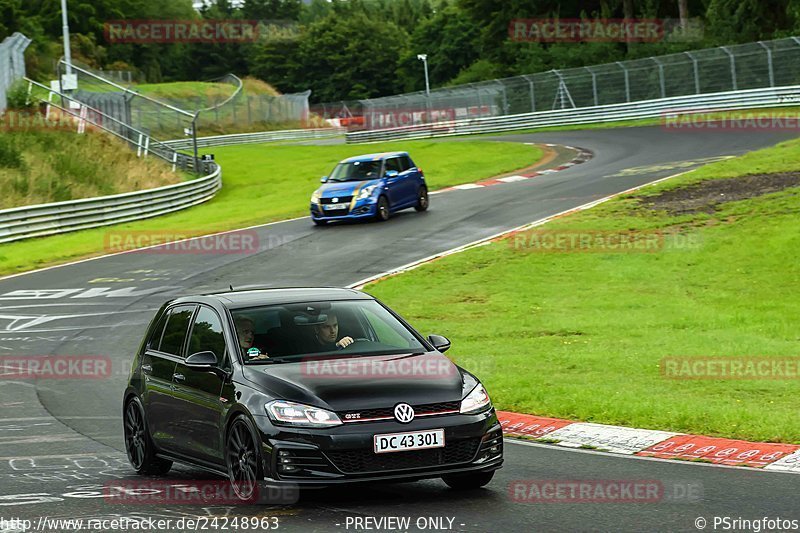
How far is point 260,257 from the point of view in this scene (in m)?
27.9

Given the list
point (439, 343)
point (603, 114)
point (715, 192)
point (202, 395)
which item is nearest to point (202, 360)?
point (202, 395)

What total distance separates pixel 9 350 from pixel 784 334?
448 inches

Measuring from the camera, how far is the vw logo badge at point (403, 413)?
8.10m

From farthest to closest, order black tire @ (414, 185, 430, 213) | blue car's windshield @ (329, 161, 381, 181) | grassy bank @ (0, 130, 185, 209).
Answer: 1. grassy bank @ (0, 130, 185, 209)
2. black tire @ (414, 185, 430, 213)
3. blue car's windshield @ (329, 161, 381, 181)

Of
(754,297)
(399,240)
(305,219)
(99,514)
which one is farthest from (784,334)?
(305,219)

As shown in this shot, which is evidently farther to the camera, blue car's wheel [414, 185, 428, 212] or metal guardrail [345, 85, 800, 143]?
metal guardrail [345, 85, 800, 143]

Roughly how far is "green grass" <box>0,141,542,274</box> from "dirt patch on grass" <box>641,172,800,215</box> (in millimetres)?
11894

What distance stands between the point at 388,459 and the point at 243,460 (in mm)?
1070

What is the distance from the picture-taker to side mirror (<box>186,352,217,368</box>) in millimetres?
8945

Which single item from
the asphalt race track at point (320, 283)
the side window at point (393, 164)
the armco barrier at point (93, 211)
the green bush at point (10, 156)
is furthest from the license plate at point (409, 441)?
the green bush at point (10, 156)

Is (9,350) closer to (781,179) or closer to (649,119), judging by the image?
(781,179)

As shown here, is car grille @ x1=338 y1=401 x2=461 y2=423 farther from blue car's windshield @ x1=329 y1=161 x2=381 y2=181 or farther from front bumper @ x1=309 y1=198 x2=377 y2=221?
blue car's windshield @ x1=329 y1=161 x2=381 y2=181

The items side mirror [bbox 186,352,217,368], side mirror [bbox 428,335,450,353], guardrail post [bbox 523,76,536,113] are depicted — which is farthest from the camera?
guardrail post [bbox 523,76,536,113]

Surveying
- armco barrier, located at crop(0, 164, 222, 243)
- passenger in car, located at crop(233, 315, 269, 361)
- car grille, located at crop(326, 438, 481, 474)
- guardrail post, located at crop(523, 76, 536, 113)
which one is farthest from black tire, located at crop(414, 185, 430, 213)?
guardrail post, located at crop(523, 76, 536, 113)
